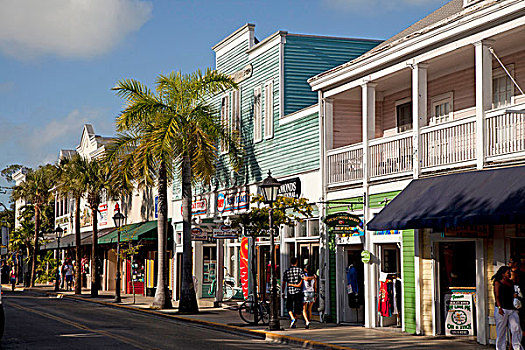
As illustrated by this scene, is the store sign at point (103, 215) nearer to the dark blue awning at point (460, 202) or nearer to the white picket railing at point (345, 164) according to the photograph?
the white picket railing at point (345, 164)

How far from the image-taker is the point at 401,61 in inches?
741

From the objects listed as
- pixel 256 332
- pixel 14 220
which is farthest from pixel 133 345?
pixel 14 220

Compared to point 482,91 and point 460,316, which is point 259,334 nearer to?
point 460,316

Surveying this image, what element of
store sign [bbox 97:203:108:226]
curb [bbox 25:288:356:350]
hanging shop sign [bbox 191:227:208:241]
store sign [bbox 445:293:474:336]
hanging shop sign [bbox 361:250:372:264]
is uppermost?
store sign [bbox 97:203:108:226]

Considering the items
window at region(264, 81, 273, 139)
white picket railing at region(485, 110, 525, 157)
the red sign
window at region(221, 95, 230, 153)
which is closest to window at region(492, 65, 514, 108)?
white picket railing at region(485, 110, 525, 157)

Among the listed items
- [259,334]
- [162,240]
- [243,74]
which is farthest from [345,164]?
[162,240]

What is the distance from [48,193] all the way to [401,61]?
40.7 m

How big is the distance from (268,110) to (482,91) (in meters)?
11.2

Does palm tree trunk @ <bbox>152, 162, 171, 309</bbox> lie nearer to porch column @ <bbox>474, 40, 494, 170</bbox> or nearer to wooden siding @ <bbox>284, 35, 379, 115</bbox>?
wooden siding @ <bbox>284, 35, 379, 115</bbox>

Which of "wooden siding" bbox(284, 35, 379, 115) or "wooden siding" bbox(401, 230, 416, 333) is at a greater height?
"wooden siding" bbox(284, 35, 379, 115)

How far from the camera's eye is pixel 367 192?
2014cm

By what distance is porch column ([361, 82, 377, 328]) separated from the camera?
64.8ft

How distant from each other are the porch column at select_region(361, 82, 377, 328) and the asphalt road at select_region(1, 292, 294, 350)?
10.8 feet

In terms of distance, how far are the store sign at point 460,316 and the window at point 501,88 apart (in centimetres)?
449
